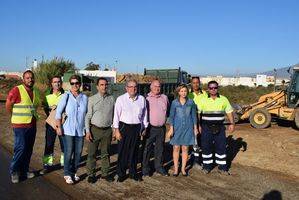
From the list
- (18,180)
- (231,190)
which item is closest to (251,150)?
(231,190)

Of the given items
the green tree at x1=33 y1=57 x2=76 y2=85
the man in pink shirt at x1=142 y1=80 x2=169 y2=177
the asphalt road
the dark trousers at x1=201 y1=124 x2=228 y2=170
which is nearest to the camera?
the asphalt road

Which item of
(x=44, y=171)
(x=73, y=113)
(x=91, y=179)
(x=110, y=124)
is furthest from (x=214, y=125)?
(x=44, y=171)

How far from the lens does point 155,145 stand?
923 centimetres

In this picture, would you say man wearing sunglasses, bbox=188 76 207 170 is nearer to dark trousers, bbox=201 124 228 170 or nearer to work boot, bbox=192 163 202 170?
work boot, bbox=192 163 202 170

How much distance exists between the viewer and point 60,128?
26.5 ft

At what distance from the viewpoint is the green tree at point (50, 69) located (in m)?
41.0

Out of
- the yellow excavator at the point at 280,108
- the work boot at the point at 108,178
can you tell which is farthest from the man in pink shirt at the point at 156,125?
the yellow excavator at the point at 280,108

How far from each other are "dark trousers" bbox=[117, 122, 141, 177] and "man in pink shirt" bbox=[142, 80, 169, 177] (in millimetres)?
433

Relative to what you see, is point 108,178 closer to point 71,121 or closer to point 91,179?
point 91,179

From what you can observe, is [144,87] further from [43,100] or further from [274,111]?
[43,100]

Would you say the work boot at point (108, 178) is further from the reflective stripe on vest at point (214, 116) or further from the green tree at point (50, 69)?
the green tree at point (50, 69)

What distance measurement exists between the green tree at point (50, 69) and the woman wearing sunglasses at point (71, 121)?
32466 millimetres

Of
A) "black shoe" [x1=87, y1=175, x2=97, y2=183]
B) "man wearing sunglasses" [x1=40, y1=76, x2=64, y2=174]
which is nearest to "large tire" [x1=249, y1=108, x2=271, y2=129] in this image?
"man wearing sunglasses" [x1=40, y1=76, x2=64, y2=174]

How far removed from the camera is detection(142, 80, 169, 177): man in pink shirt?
29.3 feet
